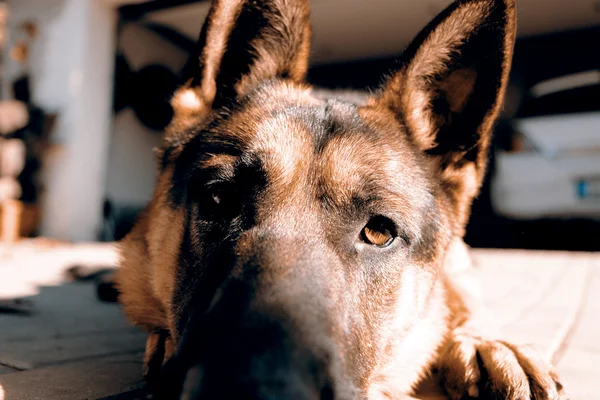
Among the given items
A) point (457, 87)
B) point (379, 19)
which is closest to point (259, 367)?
point (457, 87)

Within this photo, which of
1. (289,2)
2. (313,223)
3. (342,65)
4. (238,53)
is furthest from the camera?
(342,65)

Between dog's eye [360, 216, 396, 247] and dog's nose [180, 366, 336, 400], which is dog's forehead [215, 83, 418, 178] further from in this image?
dog's nose [180, 366, 336, 400]

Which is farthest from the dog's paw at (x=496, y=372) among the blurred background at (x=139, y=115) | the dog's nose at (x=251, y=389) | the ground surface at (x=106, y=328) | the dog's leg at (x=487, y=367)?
the blurred background at (x=139, y=115)

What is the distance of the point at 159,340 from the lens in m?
1.92

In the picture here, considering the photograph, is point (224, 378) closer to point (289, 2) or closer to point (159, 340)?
point (159, 340)

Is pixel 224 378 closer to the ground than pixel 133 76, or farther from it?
farther from it

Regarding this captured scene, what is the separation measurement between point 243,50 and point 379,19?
7.72 metres

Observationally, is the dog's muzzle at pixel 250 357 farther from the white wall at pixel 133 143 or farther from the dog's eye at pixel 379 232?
the white wall at pixel 133 143

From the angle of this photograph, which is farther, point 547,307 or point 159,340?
point 547,307

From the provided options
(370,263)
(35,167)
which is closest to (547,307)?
(370,263)

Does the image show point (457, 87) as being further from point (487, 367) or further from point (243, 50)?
point (487, 367)

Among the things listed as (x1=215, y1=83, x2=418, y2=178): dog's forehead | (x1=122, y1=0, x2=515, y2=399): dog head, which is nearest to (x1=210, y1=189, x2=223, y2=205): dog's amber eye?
(x1=122, y1=0, x2=515, y2=399): dog head

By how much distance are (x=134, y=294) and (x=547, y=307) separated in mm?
2544

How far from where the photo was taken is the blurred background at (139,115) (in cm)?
674
